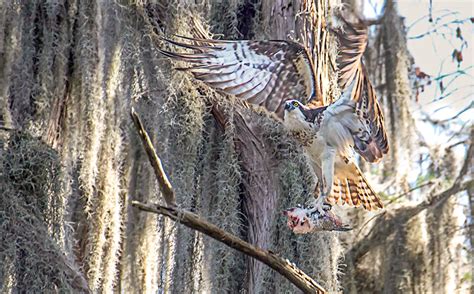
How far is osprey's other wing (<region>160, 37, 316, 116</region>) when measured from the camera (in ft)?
12.2

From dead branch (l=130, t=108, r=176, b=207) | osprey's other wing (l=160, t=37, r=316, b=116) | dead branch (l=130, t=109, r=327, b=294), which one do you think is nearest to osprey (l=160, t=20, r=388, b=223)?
osprey's other wing (l=160, t=37, r=316, b=116)

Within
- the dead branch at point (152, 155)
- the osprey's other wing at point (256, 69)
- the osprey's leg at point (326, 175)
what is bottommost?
the dead branch at point (152, 155)

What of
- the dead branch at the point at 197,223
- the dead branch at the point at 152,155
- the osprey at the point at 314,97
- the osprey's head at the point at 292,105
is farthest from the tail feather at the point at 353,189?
the dead branch at the point at 152,155

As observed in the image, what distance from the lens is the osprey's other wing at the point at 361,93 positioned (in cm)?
348

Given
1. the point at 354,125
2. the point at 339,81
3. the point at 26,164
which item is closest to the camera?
the point at 354,125

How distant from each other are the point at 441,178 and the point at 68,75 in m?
1.79

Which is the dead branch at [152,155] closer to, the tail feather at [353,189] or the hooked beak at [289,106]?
the hooked beak at [289,106]

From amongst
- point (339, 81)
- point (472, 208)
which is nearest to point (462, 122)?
point (472, 208)

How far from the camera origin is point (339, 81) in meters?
4.08

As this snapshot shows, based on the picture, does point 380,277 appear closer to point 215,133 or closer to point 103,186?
point 215,133

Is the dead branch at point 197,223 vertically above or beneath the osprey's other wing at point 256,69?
beneath

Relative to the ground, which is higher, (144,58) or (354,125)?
(144,58)

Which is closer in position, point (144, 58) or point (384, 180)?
point (144, 58)

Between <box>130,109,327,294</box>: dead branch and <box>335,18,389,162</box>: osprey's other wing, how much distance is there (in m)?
0.54
